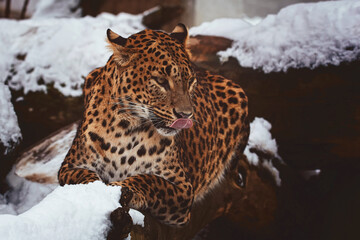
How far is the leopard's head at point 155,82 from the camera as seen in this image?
9.29 ft

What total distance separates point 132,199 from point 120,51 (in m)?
0.97

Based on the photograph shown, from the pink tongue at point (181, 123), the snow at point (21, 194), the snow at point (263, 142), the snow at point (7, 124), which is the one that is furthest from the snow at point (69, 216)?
the snow at point (263, 142)

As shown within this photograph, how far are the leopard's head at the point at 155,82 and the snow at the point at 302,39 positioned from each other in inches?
88.3

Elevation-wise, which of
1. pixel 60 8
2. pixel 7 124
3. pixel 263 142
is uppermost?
pixel 7 124

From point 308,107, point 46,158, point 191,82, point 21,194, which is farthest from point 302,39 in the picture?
point 21,194

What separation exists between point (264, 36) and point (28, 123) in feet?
10.3

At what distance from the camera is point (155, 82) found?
287cm

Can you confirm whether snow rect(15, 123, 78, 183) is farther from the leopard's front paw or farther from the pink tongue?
the pink tongue

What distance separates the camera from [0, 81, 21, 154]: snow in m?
4.32

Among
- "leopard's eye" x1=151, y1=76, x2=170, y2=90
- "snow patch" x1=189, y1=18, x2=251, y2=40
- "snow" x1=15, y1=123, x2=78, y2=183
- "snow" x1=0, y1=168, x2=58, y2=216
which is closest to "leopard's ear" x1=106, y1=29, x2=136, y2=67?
"leopard's eye" x1=151, y1=76, x2=170, y2=90

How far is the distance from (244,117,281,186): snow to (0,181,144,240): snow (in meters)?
3.08

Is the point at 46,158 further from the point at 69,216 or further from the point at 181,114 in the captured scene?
the point at 69,216

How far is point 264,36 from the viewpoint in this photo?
528cm

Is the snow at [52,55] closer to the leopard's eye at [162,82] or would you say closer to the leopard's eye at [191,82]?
the leopard's eye at [191,82]
